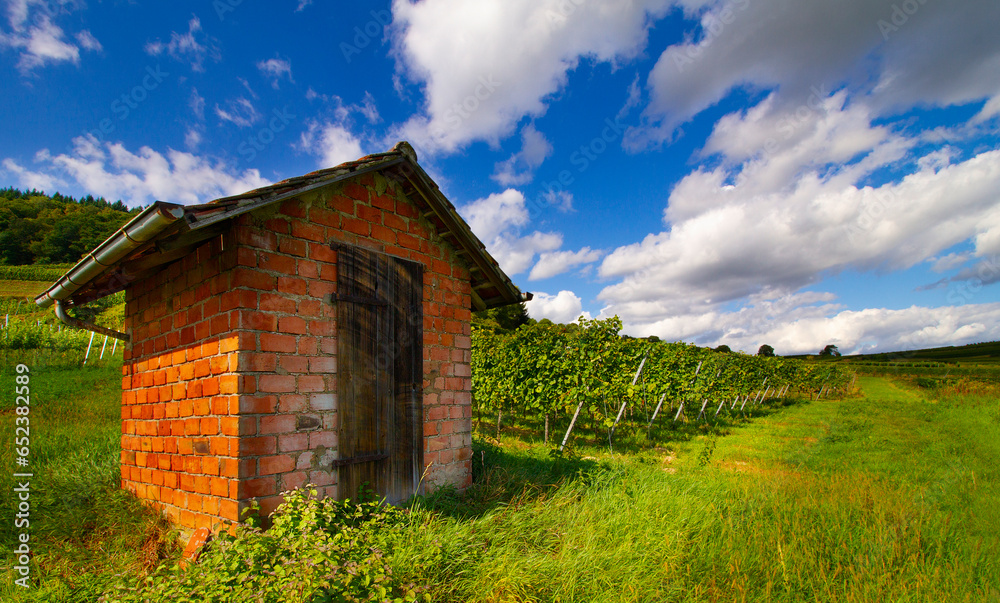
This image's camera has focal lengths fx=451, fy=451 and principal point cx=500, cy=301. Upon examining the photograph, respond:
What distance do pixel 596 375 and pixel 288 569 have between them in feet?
24.4

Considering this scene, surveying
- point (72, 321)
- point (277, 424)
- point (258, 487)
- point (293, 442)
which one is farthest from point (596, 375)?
point (72, 321)

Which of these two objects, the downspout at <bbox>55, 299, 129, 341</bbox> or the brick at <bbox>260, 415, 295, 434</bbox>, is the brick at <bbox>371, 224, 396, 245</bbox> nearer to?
the brick at <bbox>260, 415, 295, 434</bbox>

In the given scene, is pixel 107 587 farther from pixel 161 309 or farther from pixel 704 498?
pixel 704 498

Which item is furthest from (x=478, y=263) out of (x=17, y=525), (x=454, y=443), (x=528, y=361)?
(x=528, y=361)

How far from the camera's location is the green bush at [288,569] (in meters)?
2.33

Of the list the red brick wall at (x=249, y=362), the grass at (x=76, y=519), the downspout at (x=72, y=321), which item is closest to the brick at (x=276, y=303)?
the red brick wall at (x=249, y=362)

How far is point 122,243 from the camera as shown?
287 cm

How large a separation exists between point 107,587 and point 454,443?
2694mm

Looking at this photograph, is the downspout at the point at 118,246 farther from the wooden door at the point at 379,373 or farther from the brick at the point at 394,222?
the brick at the point at 394,222

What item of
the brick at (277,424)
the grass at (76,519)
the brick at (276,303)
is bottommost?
the grass at (76,519)

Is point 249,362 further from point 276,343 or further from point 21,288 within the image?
point 21,288

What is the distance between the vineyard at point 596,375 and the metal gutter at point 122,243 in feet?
23.3

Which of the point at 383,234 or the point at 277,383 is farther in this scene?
the point at 383,234

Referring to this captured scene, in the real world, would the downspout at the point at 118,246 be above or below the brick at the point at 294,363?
above
